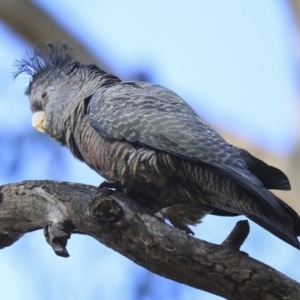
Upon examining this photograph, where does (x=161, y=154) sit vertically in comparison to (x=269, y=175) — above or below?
below

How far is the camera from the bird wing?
3367 mm

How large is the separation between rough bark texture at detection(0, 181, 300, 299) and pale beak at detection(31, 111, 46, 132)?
0.80 meters

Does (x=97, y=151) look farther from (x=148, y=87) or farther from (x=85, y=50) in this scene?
(x=85, y=50)

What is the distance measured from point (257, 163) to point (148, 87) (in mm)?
960

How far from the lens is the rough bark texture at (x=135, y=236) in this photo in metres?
2.94

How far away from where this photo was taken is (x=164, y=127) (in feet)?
12.1

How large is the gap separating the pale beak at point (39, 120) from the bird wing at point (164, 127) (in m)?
0.46

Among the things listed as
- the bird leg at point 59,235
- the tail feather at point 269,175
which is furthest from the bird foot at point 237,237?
the bird leg at point 59,235

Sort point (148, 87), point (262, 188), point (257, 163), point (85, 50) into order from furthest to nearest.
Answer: point (85, 50), point (148, 87), point (257, 163), point (262, 188)

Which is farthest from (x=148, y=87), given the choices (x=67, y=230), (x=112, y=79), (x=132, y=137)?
(x=67, y=230)

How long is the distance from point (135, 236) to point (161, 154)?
526mm

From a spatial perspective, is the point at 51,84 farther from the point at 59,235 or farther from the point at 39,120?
the point at 59,235

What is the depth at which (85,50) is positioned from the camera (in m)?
5.23

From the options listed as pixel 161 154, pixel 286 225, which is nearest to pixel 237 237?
pixel 286 225
